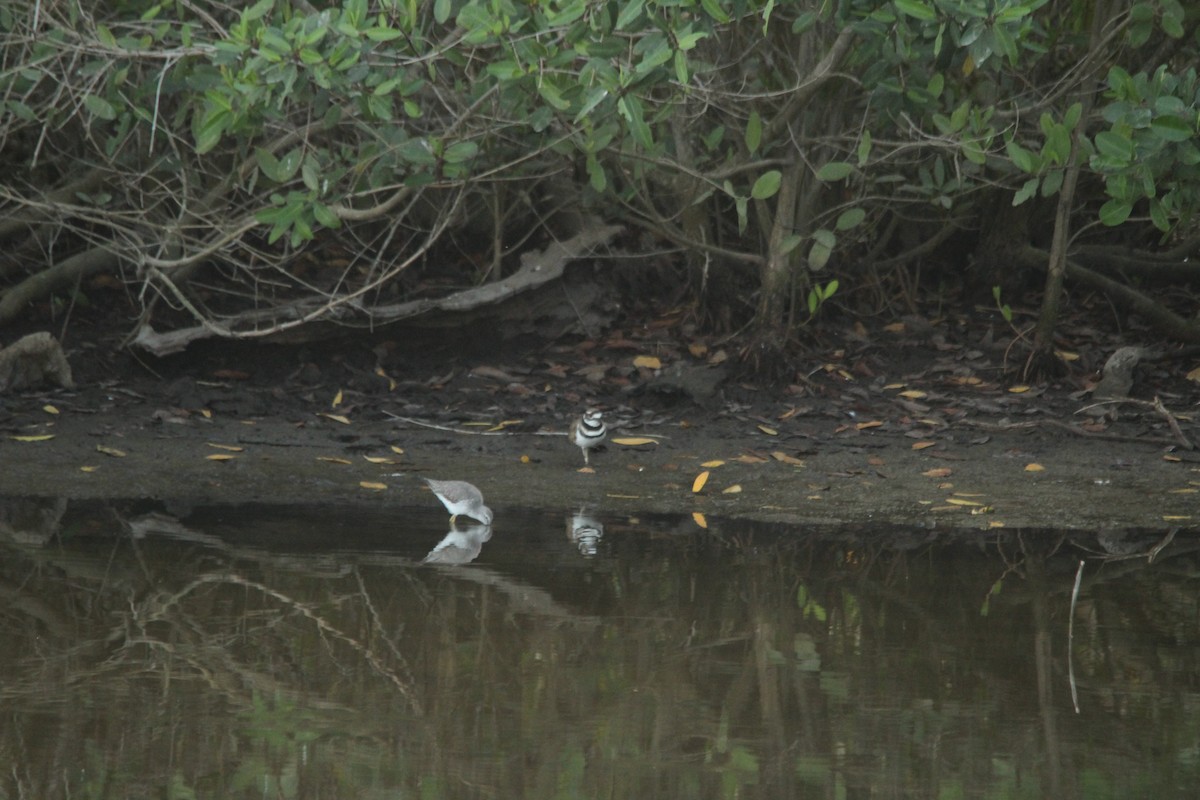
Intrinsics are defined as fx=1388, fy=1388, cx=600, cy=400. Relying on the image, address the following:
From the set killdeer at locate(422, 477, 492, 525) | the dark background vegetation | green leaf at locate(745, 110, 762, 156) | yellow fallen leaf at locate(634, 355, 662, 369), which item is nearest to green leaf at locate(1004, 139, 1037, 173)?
the dark background vegetation

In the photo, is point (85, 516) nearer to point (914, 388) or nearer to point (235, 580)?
point (235, 580)

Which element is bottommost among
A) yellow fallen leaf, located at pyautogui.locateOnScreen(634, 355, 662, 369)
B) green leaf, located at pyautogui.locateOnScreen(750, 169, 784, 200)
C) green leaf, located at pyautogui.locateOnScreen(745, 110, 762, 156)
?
yellow fallen leaf, located at pyautogui.locateOnScreen(634, 355, 662, 369)

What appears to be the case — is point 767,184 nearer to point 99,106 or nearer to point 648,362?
point 648,362

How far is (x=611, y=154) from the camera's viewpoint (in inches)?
325

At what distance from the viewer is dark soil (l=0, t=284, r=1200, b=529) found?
21.6ft

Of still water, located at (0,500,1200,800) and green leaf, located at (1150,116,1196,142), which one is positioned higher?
green leaf, located at (1150,116,1196,142)

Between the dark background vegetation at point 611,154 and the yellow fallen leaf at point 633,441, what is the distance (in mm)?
1157

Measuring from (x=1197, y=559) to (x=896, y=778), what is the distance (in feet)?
8.73

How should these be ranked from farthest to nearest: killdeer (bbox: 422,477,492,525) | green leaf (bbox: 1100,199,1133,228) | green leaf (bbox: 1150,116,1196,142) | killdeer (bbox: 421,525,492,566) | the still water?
green leaf (bbox: 1100,199,1133,228), green leaf (bbox: 1150,116,1196,142), killdeer (bbox: 422,477,492,525), killdeer (bbox: 421,525,492,566), the still water

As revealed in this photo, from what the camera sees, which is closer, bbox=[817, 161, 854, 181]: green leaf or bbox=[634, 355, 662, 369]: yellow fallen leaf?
bbox=[817, 161, 854, 181]: green leaf

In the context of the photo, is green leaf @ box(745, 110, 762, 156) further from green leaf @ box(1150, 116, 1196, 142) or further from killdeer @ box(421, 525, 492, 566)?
killdeer @ box(421, 525, 492, 566)

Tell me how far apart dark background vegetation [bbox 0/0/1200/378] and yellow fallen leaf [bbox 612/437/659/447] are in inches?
45.6

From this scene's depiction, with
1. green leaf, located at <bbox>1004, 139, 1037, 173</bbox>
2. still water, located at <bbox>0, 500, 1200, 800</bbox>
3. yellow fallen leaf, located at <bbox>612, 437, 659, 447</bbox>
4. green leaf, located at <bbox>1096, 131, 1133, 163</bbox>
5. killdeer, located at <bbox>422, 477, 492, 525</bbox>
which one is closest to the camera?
still water, located at <bbox>0, 500, 1200, 800</bbox>

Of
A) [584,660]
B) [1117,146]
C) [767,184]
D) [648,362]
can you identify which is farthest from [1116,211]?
[584,660]
